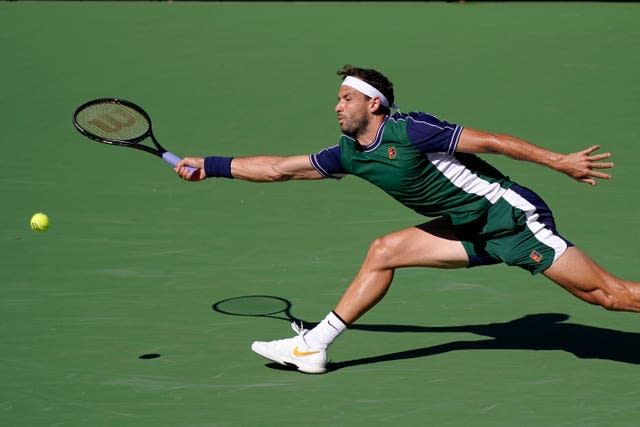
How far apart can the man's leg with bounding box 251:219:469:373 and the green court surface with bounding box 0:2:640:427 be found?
0.11 meters

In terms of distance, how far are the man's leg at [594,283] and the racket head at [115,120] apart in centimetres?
288

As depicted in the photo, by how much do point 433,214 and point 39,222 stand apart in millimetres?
3787

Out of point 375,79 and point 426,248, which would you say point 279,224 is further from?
point 375,79

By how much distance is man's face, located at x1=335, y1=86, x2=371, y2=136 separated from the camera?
6664mm

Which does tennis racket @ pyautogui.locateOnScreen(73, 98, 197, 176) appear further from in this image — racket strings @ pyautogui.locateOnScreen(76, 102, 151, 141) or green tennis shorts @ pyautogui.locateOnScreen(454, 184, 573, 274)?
green tennis shorts @ pyautogui.locateOnScreen(454, 184, 573, 274)

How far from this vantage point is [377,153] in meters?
6.62

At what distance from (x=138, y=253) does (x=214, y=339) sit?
205 centimetres

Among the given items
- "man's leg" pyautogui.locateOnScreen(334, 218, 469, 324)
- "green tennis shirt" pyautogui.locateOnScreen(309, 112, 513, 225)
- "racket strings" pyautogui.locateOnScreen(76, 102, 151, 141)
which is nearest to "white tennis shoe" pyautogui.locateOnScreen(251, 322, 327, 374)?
"man's leg" pyautogui.locateOnScreen(334, 218, 469, 324)

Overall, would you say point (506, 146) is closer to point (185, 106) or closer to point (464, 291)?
point (464, 291)

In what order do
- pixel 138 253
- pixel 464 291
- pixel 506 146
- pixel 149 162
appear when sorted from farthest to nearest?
1. pixel 149 162
2. pixel 138 253
3. pixel 464 291
4. pixel 506 146

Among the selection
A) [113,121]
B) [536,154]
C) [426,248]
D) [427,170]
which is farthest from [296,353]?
[113,121]

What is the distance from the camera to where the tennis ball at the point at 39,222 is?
9.29 metres

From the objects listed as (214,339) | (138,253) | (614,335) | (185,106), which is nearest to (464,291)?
(614,335)

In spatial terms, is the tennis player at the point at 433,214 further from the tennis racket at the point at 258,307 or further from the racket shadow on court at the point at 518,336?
the tennis racket at the point at 258,307
